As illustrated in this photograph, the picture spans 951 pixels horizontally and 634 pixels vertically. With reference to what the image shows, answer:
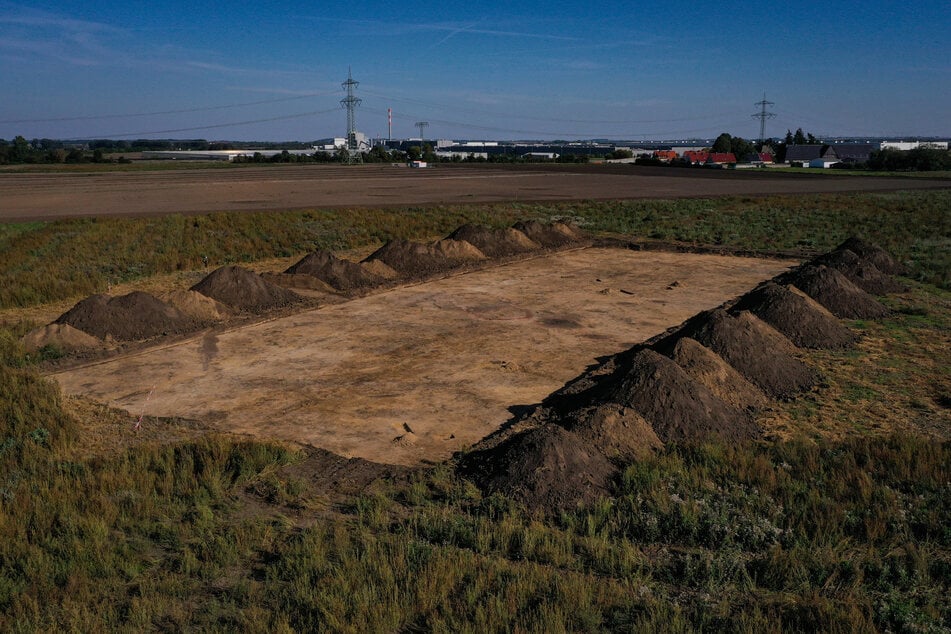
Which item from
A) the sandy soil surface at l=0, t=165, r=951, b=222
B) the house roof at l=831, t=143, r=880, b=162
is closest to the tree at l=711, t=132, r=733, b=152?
the house roof at l=831, t=143, r=880, b=162

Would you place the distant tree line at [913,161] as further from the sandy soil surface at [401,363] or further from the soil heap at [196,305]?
the soil heap at [196,305]

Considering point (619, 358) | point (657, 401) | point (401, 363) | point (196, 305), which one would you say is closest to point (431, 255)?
point (196, 305)

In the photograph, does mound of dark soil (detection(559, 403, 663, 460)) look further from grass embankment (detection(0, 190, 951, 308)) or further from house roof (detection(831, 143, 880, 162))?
house roof (detection(831, 143, 880, 162))

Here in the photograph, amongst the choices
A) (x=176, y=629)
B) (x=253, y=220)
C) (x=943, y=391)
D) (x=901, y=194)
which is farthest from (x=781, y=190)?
(x=176, y=629)

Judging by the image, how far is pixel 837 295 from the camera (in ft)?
55.2

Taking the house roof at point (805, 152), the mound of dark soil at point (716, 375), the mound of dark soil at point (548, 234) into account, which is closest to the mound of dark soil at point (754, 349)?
the mound of dark soil at point (716, 375)

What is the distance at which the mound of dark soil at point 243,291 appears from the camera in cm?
1721

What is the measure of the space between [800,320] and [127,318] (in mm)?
13968

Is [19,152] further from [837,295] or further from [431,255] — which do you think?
[837,295]

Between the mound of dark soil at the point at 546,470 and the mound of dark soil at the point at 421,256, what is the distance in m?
12.9

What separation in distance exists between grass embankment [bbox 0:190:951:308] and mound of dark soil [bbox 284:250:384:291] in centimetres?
479

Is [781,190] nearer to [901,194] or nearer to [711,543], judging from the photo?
[901,194]

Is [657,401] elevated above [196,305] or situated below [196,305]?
below

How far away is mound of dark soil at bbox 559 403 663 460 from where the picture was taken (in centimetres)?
914
